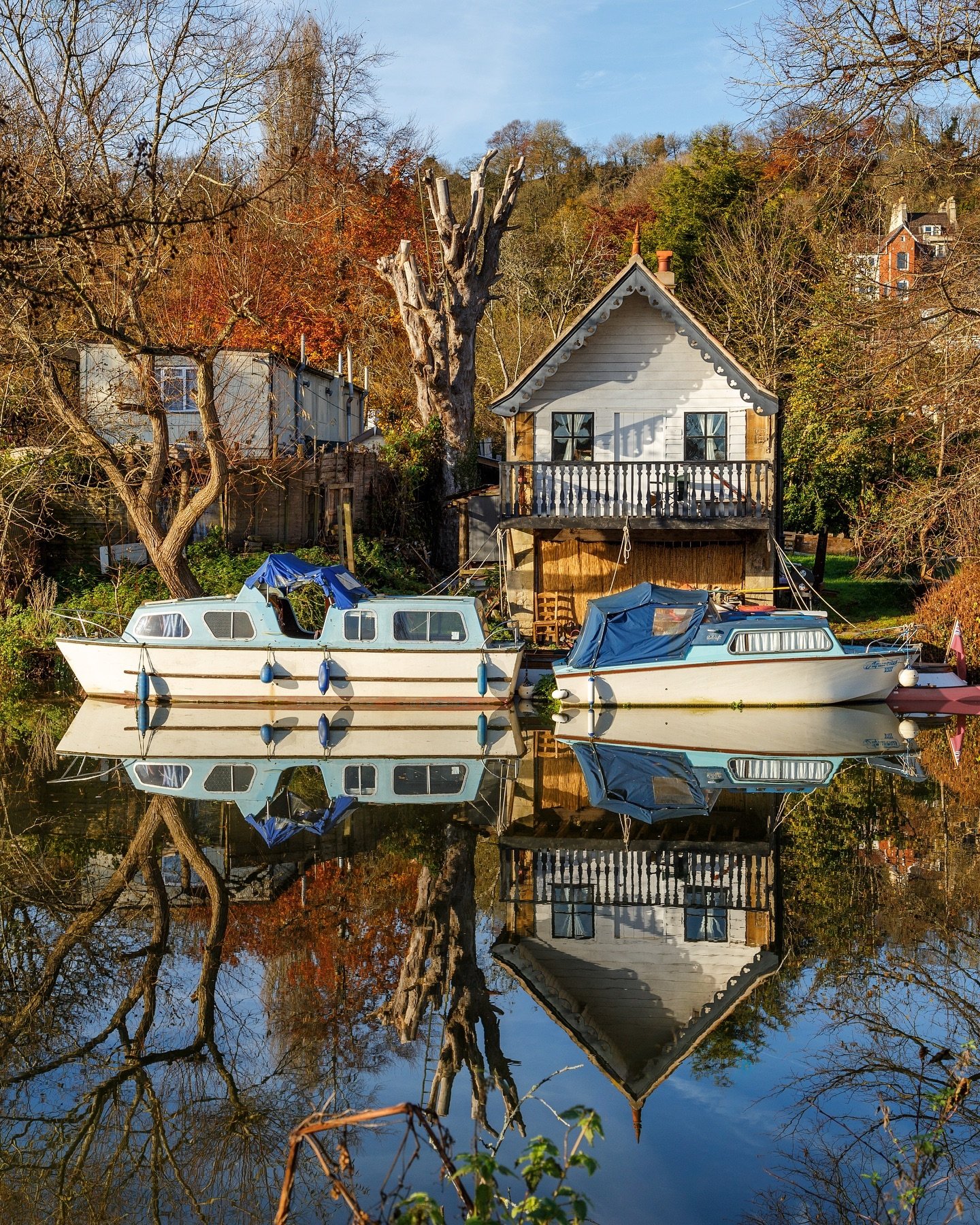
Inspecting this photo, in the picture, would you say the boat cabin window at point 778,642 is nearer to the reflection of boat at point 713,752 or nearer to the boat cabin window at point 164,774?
the reflection of boat at point 713,752

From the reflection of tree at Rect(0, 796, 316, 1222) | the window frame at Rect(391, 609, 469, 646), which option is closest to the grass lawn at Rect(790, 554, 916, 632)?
the window frame at Rect(391, 609, 469, 646)

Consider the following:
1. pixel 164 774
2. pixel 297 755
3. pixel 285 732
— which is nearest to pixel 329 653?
pixel 285 732

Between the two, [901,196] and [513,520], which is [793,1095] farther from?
[901,196]

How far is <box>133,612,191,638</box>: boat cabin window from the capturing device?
21906 mm

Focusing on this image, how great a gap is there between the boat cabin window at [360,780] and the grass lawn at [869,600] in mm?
A: 14151

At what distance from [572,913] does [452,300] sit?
907 inches

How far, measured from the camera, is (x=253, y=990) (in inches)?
364

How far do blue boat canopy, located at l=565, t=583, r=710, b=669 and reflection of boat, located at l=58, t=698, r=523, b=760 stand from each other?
1.96 meters

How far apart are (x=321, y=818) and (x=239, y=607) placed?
26.6 feet

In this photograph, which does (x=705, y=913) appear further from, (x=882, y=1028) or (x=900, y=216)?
(x=900, y=216)

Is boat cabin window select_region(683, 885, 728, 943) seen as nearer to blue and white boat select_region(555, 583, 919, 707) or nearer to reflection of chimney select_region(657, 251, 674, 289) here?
blue and white boat select_region(555, 583, 919, 707)

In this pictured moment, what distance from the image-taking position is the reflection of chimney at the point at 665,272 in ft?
88.6

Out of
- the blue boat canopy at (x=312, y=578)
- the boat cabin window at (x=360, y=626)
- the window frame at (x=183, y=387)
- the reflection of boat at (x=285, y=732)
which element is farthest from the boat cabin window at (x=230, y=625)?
the window frame at (x=183, y=387)

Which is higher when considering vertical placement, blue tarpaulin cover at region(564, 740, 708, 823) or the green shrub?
the green shrub
